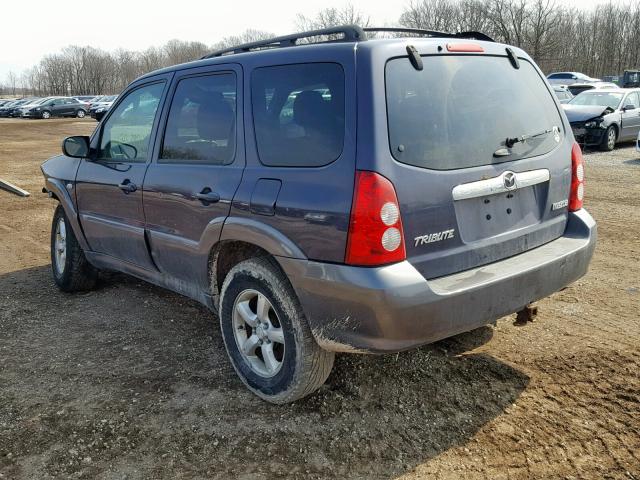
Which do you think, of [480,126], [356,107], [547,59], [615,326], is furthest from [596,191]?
[547,59]

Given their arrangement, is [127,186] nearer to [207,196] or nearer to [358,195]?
[207,196]

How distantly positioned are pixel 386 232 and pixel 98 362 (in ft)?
7.67

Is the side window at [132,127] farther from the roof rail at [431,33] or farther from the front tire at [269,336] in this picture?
the roof rail at [431,33]

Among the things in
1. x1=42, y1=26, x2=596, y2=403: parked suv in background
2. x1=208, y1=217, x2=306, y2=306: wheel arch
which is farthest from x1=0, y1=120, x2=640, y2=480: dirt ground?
x1=208, y1=217, x2=306, y2=306: wheel arch

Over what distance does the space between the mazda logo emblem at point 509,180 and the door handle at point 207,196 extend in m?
1.56

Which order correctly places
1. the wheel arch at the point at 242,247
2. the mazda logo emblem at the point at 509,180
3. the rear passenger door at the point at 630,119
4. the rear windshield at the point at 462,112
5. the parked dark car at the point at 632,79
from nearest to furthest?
the rear windshield at the point at 462,112
the wheel arch at the point at 242,247
the mazda logo emblem at the point at 509,180
the rear passenger door at the point at 630,119
the parked dark car at the point at 632,79

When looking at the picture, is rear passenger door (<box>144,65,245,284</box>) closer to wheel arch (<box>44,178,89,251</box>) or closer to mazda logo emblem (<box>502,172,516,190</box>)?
wheel arch (<box>44,178,89,251</box>)

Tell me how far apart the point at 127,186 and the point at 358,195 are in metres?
2.17

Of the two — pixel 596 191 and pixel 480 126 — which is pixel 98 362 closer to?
pixel 480 126

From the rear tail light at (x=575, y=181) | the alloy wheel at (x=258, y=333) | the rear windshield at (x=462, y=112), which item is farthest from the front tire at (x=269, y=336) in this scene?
the rear tail light at (x=575, y=181)

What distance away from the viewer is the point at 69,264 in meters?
5.18

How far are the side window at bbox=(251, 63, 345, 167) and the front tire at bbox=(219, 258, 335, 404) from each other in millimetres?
605

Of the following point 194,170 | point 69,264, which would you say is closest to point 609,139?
point 69,264

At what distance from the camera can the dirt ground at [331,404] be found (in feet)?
9.11
